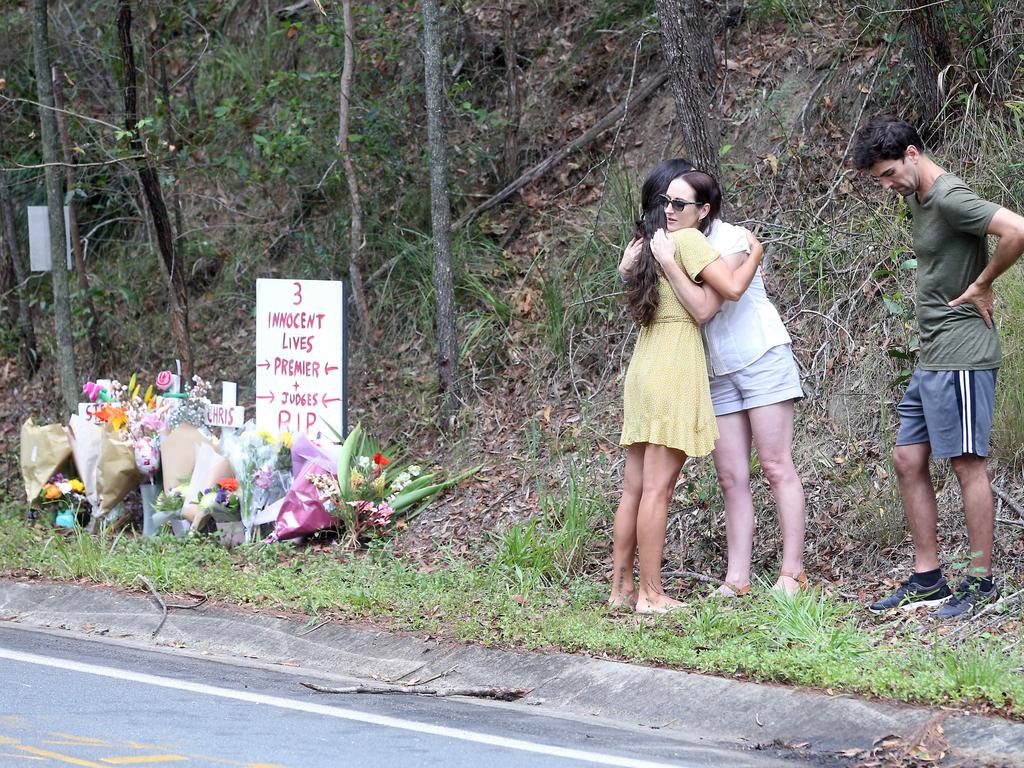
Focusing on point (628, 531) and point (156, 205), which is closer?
point (628, 531)

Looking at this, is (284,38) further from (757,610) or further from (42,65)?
(757,610)

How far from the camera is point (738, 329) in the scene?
6.01m

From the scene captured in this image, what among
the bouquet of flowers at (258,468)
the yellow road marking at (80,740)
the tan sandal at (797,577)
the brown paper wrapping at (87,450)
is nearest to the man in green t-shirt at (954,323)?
the tan sandal at (797,577)

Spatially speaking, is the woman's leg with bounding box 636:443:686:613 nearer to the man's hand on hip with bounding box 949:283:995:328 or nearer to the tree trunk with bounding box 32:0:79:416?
the man's hand on hip with bounding box 949:283:995:328

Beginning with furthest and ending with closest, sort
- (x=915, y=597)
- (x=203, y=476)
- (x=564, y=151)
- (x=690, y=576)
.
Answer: (x=564, y=151)
(x=203, y=476)
(x=690, y=576)
(x=915, y=597)

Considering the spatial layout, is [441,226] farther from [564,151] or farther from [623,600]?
[623,600]

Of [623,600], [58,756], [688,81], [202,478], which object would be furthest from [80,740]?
[688,81]

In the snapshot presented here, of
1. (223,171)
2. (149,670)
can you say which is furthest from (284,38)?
(149,670)

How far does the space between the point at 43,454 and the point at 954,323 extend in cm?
627

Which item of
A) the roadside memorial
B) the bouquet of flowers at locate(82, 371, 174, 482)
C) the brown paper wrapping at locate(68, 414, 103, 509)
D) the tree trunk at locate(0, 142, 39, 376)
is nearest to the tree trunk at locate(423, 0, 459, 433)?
the roadside memorial

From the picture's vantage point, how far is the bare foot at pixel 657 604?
5.91 meters

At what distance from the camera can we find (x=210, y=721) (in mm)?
4828

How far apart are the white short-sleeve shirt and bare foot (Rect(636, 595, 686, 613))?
1108mm

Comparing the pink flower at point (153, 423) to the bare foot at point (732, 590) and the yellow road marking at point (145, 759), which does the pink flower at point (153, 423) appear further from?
the yellow road marking at point (145, 759)
